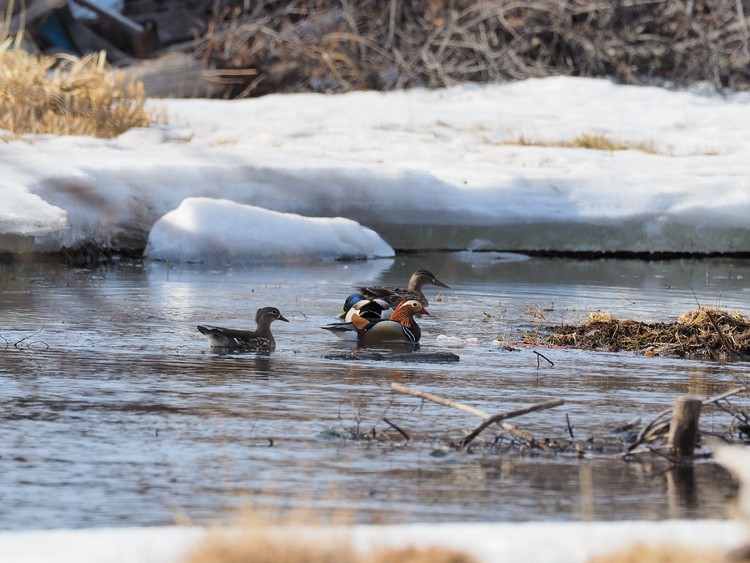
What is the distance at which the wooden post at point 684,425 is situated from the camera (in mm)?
5227

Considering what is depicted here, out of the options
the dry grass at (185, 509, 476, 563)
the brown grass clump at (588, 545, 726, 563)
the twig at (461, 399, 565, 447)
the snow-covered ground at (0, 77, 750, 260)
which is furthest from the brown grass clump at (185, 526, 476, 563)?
the snow-covered ground at (0, 77, 750, 260)

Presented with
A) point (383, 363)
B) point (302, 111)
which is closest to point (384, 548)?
point (383, 363)

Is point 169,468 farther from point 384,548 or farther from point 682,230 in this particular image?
point 682,230

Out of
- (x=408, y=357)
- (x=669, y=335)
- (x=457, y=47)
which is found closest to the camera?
(x=408, y=357)

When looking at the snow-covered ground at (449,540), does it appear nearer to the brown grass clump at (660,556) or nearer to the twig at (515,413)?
the brown grass clump at (660,556)

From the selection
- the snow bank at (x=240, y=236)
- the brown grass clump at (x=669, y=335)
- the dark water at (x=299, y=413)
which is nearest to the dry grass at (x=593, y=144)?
the snow bank at (x=240, y=236)

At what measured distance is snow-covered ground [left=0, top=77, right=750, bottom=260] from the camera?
14.7m

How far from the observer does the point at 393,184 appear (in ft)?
52.8

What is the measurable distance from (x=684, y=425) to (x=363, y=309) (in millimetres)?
4220

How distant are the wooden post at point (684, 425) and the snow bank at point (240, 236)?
31.0ft

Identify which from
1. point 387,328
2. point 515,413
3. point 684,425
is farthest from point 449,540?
point 387,328

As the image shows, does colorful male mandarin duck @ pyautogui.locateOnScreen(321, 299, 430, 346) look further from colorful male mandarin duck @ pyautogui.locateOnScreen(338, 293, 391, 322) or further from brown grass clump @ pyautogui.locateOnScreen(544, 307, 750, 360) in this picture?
brown grass clump @ pyautogui.locateOnScreen(544, 307, 750, 360)

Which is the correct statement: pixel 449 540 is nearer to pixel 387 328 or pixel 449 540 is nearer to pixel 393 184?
pixel 387 328

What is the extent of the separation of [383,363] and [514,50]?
1680cm
